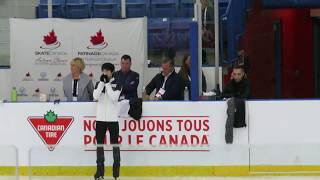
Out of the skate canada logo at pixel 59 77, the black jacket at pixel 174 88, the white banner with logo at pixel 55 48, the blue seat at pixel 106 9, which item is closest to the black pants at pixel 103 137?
the black jacket at pixel 174 88

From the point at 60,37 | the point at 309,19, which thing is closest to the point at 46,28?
the point at 60,37

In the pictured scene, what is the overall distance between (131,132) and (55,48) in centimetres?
420

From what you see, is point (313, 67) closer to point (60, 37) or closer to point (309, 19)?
point (309, 19)

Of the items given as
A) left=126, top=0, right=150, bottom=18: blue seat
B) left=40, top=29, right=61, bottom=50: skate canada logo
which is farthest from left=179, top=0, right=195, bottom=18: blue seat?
left=40, top=29, right=61, bottom=50: skate canada logo

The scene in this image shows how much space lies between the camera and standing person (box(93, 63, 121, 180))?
912 cm

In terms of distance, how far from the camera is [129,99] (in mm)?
9547

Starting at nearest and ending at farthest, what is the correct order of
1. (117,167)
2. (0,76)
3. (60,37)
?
(117,167) → (60,37) → (0,76)

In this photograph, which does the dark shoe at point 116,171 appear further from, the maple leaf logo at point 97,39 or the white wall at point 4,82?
the white wall at point 4,82

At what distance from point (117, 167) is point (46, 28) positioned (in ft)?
15.9

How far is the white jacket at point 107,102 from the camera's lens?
9.11 metres

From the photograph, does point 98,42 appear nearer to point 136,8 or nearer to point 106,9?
point 106,9

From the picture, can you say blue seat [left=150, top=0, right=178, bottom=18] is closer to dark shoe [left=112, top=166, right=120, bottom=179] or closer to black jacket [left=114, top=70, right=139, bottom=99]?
black jacket [left=114, top=70, right=139, bottom=99]

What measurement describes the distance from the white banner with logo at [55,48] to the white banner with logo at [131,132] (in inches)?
137

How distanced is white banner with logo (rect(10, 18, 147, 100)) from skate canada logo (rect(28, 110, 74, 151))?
3510 millimetres
